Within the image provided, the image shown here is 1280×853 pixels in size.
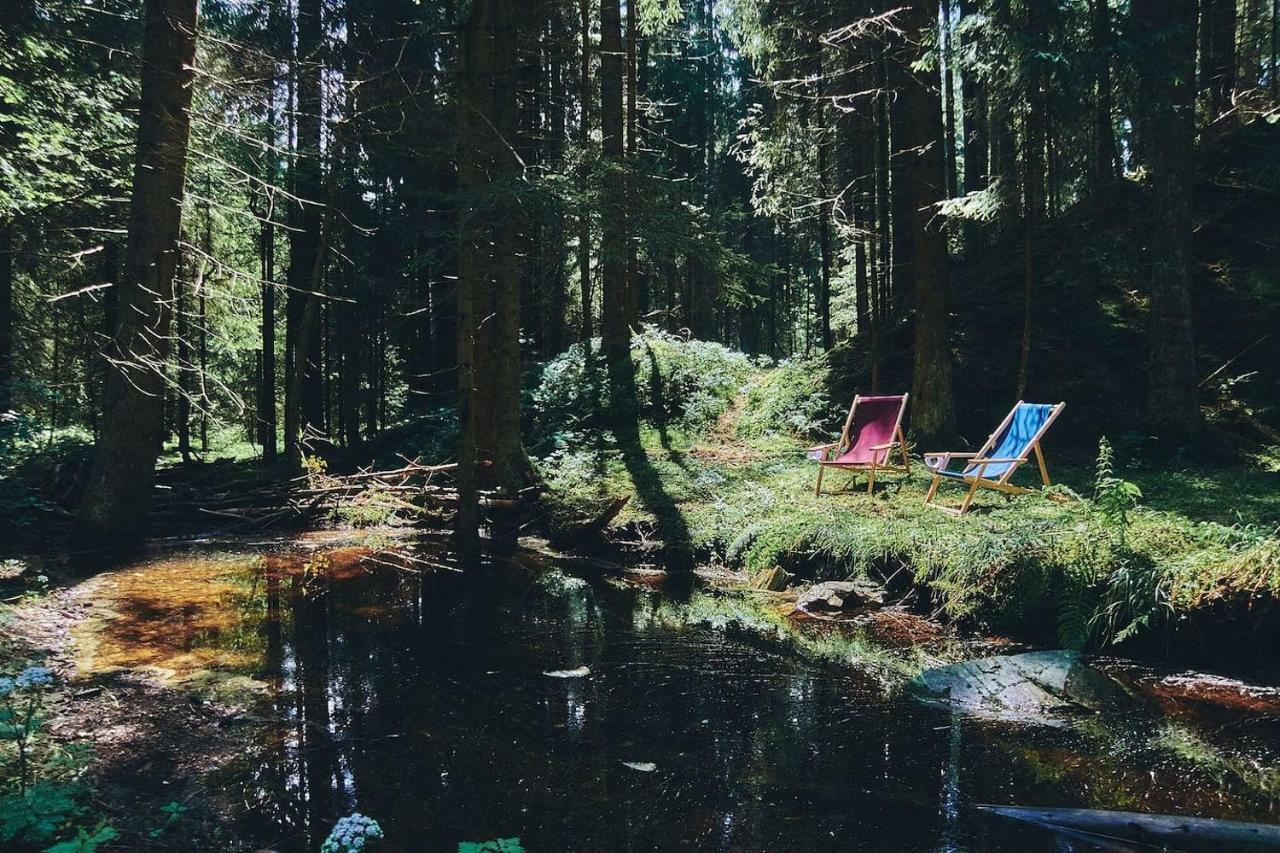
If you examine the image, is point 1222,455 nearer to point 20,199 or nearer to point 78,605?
point 78,605

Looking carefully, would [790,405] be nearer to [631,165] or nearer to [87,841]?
[631,165]

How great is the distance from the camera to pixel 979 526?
22.3 feet

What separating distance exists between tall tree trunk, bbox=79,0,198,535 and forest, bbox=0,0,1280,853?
46mm

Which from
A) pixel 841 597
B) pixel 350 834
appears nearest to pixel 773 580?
pixel 841 597

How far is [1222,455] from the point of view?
871 cm

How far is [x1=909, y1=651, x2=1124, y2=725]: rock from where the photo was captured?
4.43m

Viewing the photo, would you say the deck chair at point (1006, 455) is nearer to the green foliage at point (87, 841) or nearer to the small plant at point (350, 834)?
the small plant at point (350, 834)

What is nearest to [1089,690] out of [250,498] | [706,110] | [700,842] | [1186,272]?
[700,842]

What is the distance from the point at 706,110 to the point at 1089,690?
29.1 metres

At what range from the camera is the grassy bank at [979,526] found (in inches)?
198

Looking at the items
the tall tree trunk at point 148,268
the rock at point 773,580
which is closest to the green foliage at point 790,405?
the rock at point 773,580

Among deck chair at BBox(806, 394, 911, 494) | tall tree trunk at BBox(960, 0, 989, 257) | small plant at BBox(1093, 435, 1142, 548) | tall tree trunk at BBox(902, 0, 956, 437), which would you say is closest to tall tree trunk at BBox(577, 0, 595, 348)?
deck chair at BBox(806, 394, 911, 494)

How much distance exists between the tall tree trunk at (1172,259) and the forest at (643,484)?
0.18ft

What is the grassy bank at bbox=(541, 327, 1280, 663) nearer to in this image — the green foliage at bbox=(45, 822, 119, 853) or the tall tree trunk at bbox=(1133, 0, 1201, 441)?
the tall tree trunk at bbox=(1133, 0, 1201, 441)
